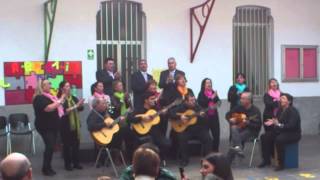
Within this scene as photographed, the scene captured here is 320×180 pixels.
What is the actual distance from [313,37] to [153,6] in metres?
4.62

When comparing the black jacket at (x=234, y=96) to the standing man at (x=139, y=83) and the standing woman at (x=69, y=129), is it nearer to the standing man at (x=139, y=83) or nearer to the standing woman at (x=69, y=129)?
the standing man at (x=139, y=83)

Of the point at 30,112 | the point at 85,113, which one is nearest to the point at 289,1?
the point at 85,113

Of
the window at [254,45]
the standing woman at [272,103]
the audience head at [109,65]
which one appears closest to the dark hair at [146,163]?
the standing woman at [272,103]

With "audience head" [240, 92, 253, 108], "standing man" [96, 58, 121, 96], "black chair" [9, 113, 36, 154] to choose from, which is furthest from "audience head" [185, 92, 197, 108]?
"black chair" [9, 113, 36, 154]

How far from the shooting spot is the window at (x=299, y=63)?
48.4ft

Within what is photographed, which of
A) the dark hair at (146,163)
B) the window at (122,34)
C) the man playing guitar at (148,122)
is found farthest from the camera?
the window at (122,34)

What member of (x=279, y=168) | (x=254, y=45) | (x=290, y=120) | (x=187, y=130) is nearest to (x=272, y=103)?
(x=290, y=120)

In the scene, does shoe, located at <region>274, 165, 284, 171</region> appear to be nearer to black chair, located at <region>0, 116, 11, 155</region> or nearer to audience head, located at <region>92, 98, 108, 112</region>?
audience head, located at <region>92, 98, 108, 112</region>

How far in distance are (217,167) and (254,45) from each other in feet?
34.2

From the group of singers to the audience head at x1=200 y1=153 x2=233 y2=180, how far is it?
5285 millimetres

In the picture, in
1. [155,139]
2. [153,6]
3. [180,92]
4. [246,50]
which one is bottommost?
[155,139]

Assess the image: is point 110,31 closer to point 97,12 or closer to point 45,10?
point 97,12

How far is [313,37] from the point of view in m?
15.0

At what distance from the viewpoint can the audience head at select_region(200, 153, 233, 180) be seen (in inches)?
179
